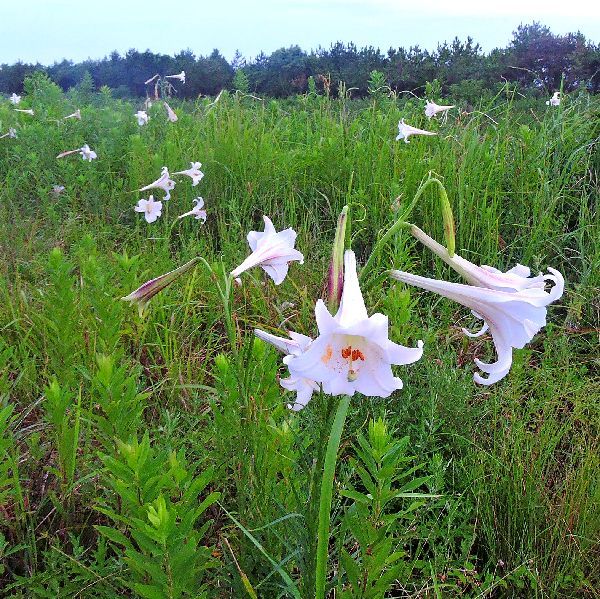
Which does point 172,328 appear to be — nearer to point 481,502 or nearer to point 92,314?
point 92,314

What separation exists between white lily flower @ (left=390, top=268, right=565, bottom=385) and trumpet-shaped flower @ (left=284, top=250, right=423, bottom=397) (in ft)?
0.40

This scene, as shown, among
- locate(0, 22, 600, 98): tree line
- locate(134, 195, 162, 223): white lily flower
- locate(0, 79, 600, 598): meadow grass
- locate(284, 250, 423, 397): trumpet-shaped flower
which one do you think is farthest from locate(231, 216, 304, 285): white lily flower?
locate(0, 22, 600, 98): tree line

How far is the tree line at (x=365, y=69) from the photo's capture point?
34.2 feet

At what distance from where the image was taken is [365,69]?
43.9 feet

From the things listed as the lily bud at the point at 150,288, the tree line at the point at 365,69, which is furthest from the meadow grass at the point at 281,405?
the tree line at the point at 365,69

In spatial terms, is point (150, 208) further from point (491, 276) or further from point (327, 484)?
point (327, 484)

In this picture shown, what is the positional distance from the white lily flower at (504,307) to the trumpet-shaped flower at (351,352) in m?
0.12

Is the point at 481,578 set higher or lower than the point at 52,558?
lower

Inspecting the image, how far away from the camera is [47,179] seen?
4.42 metres

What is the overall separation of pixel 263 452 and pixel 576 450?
1.04 metres

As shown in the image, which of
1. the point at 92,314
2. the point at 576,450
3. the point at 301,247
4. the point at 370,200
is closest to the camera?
the point at 576,450

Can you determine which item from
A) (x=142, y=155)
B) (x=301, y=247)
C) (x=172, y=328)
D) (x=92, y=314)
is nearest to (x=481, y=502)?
(x=172, y=328)

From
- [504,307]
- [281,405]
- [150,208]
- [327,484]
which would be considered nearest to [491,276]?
[504,307]

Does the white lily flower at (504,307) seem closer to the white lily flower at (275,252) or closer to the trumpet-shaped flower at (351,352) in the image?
the trumpet-shaped flower at (351,352)
